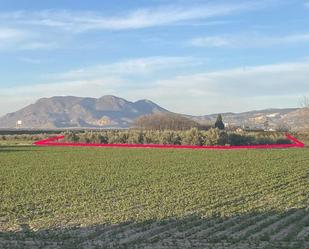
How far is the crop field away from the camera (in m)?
11.1

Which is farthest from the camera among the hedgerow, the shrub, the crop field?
the hedgerow

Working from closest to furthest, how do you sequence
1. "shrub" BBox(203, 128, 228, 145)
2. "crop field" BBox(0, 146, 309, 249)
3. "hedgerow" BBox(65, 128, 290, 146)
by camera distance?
"crop field" BBox(0, 146, 309, 249) < "shrub" BBox(203, 128, 228, 145) < "hedgerow" BBox(65, 128, 290, 146)

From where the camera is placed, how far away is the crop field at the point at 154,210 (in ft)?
36.6

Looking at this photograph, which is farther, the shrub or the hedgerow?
the hedgerow

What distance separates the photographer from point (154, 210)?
1517 centimetres

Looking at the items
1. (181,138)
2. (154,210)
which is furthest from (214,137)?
(154,210)

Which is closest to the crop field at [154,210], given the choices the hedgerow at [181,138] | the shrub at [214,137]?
the shrub at [214,137]

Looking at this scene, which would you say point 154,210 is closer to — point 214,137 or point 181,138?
point 214,137

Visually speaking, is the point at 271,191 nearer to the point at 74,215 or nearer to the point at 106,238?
the point at 74,215

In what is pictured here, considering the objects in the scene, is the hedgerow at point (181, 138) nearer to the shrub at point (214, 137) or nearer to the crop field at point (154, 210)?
the shrub at point (214, 137)

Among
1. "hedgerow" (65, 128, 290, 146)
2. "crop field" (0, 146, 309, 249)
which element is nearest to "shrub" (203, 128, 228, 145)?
"hedgerow" (65, 128, 290, 146)

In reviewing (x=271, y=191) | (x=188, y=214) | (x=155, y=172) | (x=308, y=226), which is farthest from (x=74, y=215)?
(x=155, y=172)

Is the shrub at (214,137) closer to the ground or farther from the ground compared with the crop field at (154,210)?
farther from the ground

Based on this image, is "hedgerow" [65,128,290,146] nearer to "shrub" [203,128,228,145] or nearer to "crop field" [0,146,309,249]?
"shrub" [203,128,228,145]
